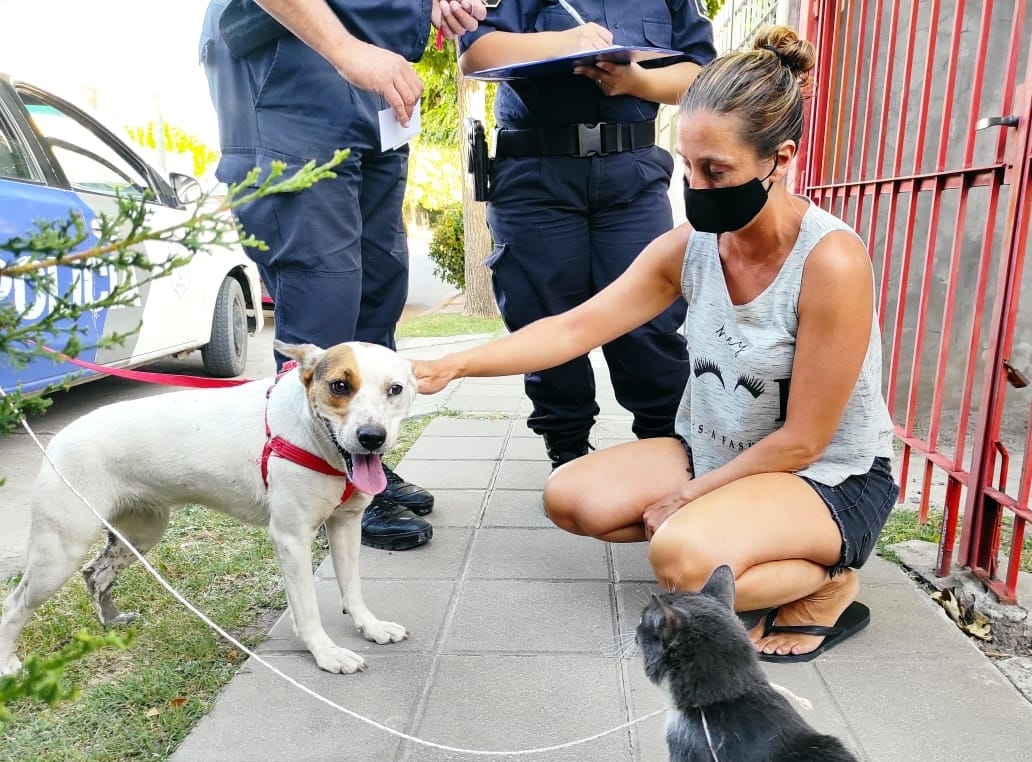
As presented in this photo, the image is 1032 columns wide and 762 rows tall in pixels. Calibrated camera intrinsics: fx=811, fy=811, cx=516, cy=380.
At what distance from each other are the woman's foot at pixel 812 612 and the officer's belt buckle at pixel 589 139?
74.2 inches

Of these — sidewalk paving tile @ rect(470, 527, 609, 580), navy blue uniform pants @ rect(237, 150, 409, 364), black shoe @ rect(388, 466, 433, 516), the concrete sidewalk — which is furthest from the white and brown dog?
black shoe @ rect(388, 466, 433, 516)

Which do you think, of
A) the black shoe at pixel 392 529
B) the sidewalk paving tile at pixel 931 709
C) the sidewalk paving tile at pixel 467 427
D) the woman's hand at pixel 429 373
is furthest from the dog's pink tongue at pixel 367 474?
the sidewalk paving tile at pixel 467 427

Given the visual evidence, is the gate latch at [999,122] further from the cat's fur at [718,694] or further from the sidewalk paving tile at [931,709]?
the cat's fur at [718,694]

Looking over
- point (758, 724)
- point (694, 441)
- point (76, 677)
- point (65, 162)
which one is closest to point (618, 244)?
point (694, 441)

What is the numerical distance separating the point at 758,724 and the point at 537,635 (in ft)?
3.66

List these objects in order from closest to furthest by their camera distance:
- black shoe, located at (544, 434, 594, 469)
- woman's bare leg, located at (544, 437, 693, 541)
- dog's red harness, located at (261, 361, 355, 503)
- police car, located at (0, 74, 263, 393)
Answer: dog's red harness, located at (261, 361, 355, 503) < woman's bare leg, located at (544, 437, 693, 541) < black shoe, located at (544, 434, 594, 469) < police car, located at (0, 74, 263, 393)

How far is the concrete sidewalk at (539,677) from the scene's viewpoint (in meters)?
2.04

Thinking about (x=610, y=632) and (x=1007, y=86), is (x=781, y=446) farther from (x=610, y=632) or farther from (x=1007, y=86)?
(x=1007, y=86)

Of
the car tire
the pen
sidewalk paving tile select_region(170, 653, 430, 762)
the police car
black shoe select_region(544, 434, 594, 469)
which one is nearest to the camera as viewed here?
sidewalk paving tile select_region(170, 653, 430, 762)

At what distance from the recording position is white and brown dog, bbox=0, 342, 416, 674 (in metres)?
2.31

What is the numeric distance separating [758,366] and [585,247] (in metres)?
1.24

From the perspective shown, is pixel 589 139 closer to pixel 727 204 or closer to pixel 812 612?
pixel 727 204

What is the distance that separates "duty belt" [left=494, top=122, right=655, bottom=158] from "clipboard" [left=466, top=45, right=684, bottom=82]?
224mm

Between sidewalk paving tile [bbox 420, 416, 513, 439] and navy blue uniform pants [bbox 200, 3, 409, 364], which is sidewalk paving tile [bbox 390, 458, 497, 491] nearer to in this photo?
sidewalk paving tile [bbox 420, 416, 513, 439]
